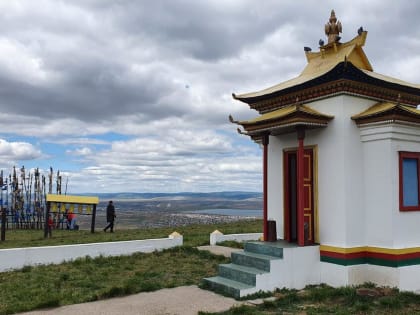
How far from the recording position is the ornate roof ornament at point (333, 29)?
9.66 meters

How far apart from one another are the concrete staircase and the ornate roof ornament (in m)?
4.81

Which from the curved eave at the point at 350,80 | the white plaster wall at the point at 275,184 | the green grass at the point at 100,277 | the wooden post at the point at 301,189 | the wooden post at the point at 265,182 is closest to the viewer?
the green grass at the point at 100,277

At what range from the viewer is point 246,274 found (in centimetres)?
789

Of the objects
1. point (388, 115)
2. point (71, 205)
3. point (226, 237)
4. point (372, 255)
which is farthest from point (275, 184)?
point (71, 205)

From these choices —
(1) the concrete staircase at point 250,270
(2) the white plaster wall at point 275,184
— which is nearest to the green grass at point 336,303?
(1) the concrete staircase at point 250,270

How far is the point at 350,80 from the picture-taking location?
827cm

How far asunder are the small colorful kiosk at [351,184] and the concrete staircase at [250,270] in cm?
3

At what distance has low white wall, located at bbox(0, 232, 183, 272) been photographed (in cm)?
1006

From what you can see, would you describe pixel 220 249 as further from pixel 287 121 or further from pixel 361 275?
pixel 287 121

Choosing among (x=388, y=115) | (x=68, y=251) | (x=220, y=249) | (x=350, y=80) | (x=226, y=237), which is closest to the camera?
(x=388, y=115)

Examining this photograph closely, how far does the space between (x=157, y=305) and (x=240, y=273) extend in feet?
5.95

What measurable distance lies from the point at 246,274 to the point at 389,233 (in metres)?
2.84

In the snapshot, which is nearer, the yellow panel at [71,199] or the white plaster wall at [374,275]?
the white plaster wall at [374,275]

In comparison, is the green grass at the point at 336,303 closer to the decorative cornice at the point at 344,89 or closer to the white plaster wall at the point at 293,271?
the white plaster wall at the point at 293,271
